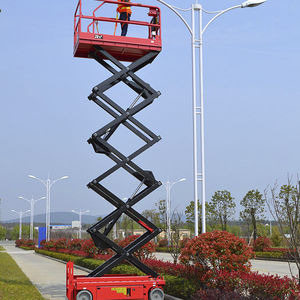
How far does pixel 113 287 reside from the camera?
8.68 meters

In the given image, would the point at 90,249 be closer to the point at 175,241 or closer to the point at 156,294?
the point at 175,241

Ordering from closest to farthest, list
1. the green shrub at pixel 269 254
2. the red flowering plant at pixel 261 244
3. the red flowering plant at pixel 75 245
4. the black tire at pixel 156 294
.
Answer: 1. the black tire at pixel 156 294
2. the green shrub at pixel 269 254
3. the red flowering plant at pixel 75 245
4. the red flowering plant at pixel 261 244

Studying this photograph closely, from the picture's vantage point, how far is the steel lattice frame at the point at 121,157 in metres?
9.29

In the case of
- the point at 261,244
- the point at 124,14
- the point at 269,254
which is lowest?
the point at 269,254

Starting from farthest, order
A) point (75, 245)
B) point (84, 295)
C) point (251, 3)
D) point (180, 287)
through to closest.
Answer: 1. point (75, 245)
2. point (251, 3)
3. point (180, 287)
4. point (84, 295)

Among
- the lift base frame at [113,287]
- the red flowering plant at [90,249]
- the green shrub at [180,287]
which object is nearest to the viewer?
the lift base frame at [113,287]

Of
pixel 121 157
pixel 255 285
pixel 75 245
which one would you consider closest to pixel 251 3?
pixel 121 157

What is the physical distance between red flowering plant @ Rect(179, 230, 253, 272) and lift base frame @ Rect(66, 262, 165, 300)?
1143mm

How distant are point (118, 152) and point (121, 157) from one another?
0.38ft

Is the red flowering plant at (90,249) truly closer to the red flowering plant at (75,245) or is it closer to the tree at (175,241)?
the tree at (175,241)

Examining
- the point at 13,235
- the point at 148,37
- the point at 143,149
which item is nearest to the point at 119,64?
the point at 148,37

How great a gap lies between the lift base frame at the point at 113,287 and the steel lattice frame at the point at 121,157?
0.41 metres

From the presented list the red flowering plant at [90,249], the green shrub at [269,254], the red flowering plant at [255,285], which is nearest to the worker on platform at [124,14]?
the red flowering plant at [255,285]

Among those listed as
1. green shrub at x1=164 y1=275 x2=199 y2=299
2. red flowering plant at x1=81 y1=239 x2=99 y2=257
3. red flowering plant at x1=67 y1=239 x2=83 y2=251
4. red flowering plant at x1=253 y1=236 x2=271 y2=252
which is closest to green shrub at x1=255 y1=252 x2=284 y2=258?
red flowering plant at x1=253 y1=236 x2=271 y2=252
